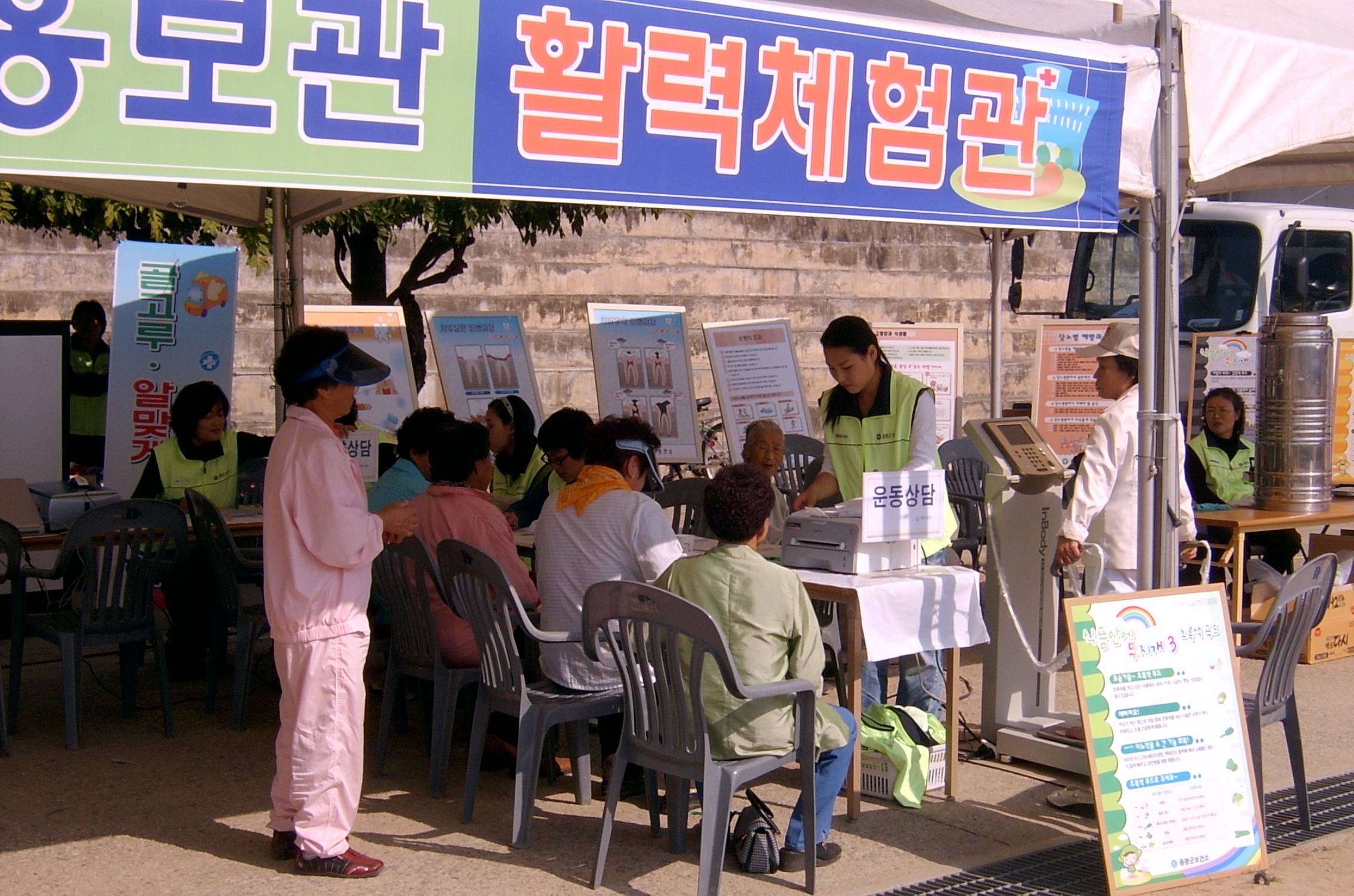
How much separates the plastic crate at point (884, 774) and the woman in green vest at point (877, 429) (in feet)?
0.71

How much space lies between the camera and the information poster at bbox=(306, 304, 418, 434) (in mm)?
8516

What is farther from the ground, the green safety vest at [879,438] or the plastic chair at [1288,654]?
the green safety vest at [879,438]

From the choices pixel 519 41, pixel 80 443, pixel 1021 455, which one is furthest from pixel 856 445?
pixel 80 443

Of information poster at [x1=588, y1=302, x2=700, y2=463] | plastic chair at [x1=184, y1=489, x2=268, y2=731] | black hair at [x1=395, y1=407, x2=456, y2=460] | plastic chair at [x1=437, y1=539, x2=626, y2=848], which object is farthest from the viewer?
information poster at [x1=588, y1=302, x2=700, y2=463]

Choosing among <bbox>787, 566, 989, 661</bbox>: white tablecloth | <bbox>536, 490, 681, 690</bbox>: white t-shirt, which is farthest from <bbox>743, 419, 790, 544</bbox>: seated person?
<bbox>536, 490, 681, 690</bbox>: white t-shirt

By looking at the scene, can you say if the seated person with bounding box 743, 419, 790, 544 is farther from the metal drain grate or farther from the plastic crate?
the metal drain grate

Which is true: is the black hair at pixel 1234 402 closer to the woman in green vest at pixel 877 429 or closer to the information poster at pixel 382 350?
the woman in green vest at pixel 877 429

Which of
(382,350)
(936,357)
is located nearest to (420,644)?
(382,350)

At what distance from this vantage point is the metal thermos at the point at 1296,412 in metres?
6.96

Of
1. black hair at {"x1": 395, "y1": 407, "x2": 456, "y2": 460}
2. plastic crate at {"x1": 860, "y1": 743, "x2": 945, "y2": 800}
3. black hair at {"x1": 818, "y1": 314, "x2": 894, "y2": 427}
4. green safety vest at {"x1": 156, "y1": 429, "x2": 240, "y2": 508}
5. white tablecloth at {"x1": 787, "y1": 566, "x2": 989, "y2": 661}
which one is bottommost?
plastic crate at {"x1": 860, "y1": 743, "x2": 945, "y2": 800}

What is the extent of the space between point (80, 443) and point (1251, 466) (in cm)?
734

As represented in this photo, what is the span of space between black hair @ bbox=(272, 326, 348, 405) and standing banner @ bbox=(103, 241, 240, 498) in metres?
4.02

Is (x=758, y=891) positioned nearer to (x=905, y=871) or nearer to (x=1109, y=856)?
(x=905, y=871)

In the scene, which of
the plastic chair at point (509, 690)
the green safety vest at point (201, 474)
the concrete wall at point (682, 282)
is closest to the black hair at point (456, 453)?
the plastic chair at point (509, 690)
